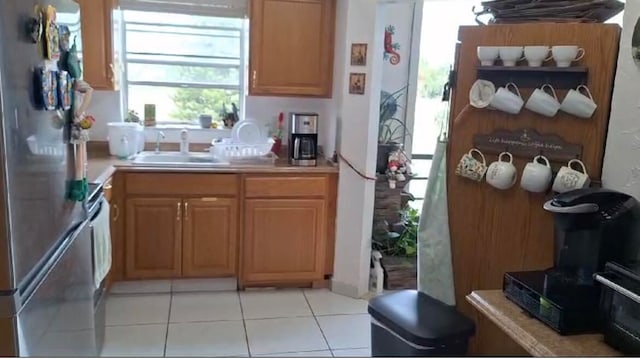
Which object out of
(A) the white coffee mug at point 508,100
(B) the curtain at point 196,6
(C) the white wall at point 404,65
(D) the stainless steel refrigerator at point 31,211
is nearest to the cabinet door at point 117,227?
(B) the curtain at point 196,6

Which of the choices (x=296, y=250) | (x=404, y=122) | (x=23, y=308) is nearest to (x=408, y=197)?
(x=404, y=122)

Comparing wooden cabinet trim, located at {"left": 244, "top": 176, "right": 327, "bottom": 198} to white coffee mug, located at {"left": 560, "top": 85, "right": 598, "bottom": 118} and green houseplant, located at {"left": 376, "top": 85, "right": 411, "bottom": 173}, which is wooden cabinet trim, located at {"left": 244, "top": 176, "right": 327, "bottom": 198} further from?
white coffee mug, located at {"left": 560, "top": 85, "right": 598, "bottom": 118}

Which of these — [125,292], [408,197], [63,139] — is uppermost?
[63,139]

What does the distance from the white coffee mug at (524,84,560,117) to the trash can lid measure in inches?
33.7

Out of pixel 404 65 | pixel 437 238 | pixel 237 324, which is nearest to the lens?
pixel 437 238

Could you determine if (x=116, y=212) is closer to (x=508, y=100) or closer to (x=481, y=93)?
(x=481, y=93)

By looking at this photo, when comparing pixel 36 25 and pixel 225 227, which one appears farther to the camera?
pixel 225 227

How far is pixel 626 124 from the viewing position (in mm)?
1816

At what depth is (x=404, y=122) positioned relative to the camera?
454cm

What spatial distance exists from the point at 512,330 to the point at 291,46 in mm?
2722

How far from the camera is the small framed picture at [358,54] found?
11.3 ft

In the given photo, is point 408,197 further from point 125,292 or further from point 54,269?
point 54,269

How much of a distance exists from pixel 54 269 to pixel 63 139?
42cm

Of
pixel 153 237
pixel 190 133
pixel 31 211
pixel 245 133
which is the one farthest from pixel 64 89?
pixel 190 133
